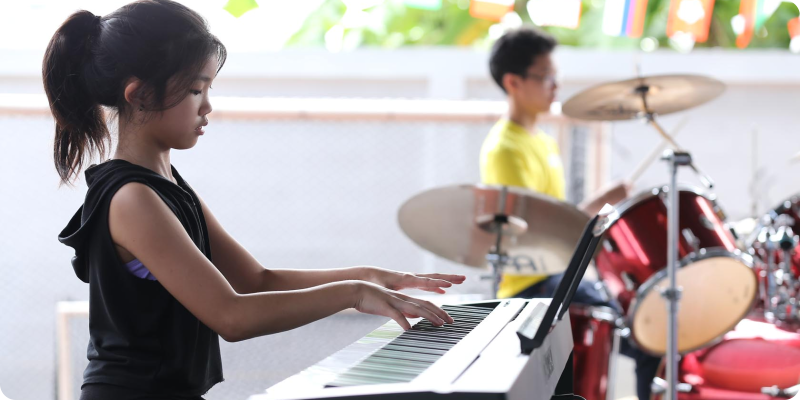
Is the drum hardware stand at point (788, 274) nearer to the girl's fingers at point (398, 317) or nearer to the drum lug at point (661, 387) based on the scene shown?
the drum lug at point (661, 387)

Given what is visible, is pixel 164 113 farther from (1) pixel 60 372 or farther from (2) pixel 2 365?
A: (2) pixel 2 365

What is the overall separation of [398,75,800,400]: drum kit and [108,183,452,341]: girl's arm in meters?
1.18

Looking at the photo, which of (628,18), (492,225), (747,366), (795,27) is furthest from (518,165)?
(795,27)

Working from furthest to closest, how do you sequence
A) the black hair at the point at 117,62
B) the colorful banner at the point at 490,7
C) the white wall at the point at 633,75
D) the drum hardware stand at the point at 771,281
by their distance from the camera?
the white wall at the point at 633,75 < the colorful banner at the point at 490,7 < the drum hardware stand at the point at 771,281 < the black hair at the point at 117,62

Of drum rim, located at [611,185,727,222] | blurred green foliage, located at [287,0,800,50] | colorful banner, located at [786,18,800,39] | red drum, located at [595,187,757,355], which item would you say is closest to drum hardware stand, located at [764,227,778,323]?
red drum, located at [595,187,757,355]

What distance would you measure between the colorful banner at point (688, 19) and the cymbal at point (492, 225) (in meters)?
2.53

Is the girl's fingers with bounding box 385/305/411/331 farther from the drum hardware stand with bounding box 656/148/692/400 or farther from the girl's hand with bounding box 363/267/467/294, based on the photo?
the drum hardware stand with bounding box 656/148/692/400

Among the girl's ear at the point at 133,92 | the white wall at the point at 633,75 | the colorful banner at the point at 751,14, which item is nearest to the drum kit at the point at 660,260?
the girl's ear at the point at 133,92

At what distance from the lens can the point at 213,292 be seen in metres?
1.24

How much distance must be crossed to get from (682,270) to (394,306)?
1.63m

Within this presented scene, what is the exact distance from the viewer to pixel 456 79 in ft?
15.3

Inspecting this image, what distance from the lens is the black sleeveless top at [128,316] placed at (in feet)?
4.28

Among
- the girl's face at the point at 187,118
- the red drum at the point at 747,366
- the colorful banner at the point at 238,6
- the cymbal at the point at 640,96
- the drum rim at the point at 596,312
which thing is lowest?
the red drum at the point at 747,366

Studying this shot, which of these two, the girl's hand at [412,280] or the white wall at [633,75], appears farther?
the white wall at [633,75]
